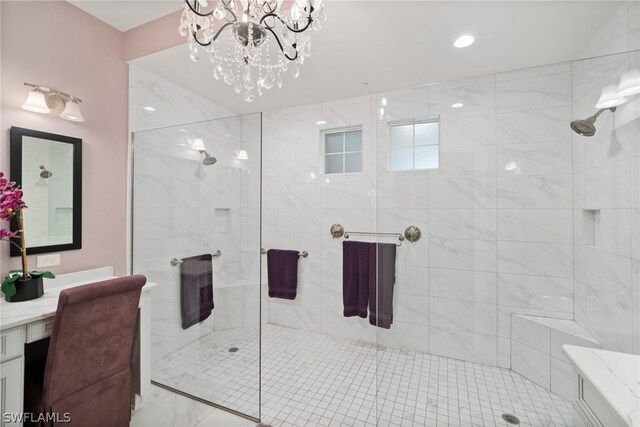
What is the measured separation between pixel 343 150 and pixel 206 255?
5.93 ft

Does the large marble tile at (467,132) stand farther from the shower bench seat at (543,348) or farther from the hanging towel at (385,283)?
the shower bench seat at (543,348)

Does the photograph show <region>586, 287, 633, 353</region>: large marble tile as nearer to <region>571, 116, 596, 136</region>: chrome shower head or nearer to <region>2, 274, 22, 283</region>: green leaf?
<region>571, 116, 596, 136</region>: chrome shower head

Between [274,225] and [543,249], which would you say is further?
[274,225]

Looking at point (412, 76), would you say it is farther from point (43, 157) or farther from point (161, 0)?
point (43, 157)

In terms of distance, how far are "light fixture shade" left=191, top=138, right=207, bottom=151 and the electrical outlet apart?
3.65ft

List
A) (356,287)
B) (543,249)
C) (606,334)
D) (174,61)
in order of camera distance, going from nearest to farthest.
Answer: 1. (606,334)
2. (543,249)
3. (174,61)
4. (356,287)

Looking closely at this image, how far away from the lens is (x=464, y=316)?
1.82 m

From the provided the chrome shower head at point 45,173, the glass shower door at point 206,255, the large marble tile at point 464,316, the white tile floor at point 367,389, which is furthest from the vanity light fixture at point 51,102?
the large marble tile at point 464,316

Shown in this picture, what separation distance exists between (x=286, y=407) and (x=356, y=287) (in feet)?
3.84

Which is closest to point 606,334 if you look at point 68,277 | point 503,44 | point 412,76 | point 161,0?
point 503,44

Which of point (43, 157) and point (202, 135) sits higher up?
point (202, 135)

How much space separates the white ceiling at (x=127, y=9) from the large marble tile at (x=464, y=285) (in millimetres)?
2578

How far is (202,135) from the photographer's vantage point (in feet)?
6.19

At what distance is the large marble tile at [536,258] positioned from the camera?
1.65m
